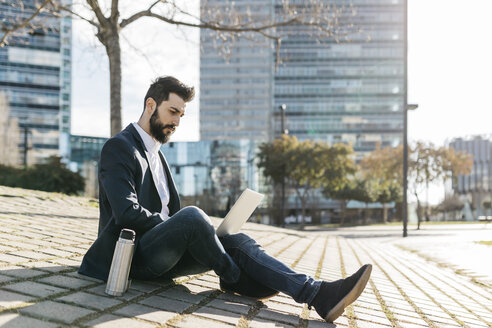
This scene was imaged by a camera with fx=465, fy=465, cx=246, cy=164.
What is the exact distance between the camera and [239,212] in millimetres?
3371

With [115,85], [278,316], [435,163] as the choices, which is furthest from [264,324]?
[435,163]

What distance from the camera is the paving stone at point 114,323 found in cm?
238

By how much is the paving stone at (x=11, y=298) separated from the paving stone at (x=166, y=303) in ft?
2.22

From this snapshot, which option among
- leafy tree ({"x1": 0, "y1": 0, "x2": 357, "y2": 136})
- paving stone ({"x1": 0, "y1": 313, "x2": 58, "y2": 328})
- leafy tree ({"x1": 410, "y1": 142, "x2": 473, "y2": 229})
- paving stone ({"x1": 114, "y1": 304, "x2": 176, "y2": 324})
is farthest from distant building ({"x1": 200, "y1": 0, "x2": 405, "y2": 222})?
paving stone ({"x1": 0, "y1": 313, "x2": 58, "y2": 328})

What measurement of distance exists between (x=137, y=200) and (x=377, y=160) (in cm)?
3374

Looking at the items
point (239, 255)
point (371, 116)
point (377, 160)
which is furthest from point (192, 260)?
point (371, 116)

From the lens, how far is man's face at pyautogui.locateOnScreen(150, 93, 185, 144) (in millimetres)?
3422

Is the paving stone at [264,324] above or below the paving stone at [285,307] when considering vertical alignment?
above

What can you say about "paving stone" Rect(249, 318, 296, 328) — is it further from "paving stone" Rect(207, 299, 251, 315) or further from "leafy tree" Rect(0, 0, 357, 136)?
"leafy tree" Rect(0, 0, 357, 136)

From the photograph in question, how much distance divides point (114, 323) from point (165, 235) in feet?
2.31

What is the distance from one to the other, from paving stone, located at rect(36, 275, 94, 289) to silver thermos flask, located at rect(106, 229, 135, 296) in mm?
287

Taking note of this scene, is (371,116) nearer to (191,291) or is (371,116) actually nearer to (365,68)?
(365,68)

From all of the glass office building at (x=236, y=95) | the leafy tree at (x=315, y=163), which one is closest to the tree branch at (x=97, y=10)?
the leafy tree at (x=315, y=163)

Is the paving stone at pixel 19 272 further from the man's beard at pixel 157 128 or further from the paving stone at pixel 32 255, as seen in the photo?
the man's beard at pixel 157 128
